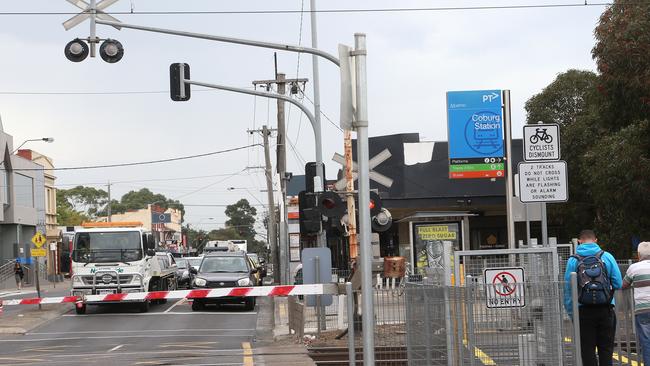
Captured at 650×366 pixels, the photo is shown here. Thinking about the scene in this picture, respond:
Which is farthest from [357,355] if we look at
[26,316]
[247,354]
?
Answer: [26,316]

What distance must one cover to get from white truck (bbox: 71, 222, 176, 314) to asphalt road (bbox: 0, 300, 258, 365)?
776mm

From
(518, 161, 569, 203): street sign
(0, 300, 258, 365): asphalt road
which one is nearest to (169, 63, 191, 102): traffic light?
(0, 300, 258, 365): asphalt road

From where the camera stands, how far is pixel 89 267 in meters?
27.5

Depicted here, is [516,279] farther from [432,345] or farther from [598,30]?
[598,30]

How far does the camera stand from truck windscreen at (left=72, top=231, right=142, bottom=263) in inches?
1091

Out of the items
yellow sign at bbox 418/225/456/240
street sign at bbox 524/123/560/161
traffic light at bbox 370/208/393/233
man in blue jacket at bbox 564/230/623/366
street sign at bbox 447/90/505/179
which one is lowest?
man in blue jacket at bbox 564/230/623/366

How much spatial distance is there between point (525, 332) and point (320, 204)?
299 inches

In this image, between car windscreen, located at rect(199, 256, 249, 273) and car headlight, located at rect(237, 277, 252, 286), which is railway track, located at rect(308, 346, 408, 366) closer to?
car headlight, located at rect(237, 277, 252, 286)

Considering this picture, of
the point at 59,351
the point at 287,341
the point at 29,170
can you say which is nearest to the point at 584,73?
the point at 287,341

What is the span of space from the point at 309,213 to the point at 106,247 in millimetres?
11395

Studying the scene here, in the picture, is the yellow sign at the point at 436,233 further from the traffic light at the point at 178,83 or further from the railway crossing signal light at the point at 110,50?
the railway crossing signal light at the point at 110,50

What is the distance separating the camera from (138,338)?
2061 cm

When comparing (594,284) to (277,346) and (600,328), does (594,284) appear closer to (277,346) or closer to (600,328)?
(600,328)

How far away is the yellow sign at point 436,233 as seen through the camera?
25.3m
